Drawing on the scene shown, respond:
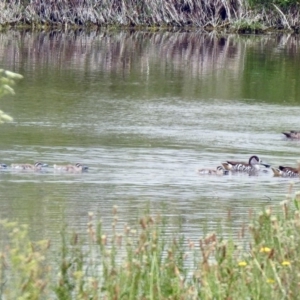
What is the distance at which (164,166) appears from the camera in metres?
15.3

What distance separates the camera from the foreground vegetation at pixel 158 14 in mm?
48625

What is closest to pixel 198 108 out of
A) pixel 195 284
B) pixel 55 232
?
pixel 55 232

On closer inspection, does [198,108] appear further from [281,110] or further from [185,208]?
[185,208]

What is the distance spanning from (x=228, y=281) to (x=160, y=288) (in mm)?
401

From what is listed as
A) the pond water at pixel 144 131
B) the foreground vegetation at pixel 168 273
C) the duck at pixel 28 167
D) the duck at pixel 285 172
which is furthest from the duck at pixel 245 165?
the foreground vegetation at pixel 168 273

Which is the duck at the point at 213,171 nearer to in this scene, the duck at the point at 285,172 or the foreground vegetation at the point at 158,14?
the duck at the point at 285,172

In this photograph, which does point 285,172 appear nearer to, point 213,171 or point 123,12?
point 213,171

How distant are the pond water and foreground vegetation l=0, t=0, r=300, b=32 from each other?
37.9 ft

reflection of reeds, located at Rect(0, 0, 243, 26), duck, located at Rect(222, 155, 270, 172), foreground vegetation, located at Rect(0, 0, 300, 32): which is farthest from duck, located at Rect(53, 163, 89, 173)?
foreground vegetation, located at Rect(0, 0, 300, 32)

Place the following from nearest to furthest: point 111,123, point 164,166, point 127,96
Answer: point 164,166 → point 111,123 → point 127,96

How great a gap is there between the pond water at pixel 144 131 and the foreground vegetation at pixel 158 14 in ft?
37.9

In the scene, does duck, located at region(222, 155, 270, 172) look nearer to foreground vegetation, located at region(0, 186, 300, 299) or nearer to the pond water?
the pond water

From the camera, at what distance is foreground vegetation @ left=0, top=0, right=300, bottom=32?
48.6 metres

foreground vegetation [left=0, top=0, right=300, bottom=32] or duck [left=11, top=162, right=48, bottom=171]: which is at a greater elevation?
duck [left=11, top=162, right=48, bottom=171]
